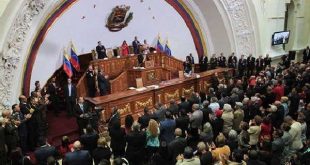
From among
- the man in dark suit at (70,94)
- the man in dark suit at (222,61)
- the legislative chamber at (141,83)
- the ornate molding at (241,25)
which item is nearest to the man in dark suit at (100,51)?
the legislative chamber at (141,83)

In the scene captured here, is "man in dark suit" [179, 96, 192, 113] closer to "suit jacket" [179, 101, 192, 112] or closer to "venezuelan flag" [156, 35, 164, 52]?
"suit jacket" [179, 101, 192, 112]

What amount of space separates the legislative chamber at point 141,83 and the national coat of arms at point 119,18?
1.37m

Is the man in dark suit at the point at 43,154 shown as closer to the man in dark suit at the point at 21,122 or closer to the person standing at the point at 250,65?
the man in dark suit at the point at 21,122

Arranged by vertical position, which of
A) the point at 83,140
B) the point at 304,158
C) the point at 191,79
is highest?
the point at 191,79

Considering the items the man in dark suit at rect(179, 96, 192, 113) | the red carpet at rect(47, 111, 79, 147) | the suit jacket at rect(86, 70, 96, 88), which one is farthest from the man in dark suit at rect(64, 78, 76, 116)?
the man in dark suit at rect(179, 96, 192, 113)

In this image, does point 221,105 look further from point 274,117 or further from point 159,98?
point 159,98

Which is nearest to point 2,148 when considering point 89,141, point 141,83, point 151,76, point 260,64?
point 89,141

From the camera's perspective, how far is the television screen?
54.2ft

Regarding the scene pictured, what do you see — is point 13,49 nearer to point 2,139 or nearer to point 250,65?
point 2,139

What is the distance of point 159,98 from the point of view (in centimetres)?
1044

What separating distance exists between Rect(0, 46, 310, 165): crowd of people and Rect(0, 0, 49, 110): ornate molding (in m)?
1.14

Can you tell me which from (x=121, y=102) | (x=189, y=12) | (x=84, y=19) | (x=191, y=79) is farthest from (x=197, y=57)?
(x=121, y=102)

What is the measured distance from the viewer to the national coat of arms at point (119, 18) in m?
13.3

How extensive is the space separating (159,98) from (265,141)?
5.09 metres
